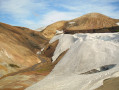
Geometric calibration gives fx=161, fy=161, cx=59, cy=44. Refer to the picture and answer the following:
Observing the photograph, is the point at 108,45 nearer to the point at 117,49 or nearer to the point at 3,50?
the point at 117,49

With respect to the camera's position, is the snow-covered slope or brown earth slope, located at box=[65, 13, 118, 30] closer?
the snow-covered slope

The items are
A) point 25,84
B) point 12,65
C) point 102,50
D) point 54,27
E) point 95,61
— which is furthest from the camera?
point 54,27

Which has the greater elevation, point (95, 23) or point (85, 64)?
point (95, 23)

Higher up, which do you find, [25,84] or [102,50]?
[102,50]

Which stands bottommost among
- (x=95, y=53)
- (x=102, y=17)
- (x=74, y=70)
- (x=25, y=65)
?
(x=25, y=65)

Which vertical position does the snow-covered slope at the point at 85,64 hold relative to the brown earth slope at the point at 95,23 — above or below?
below

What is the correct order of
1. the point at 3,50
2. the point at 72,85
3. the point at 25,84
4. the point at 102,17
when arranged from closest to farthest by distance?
the point at 72,85 → the point at 25,84 → the point at 3,50 → the point at 102,17

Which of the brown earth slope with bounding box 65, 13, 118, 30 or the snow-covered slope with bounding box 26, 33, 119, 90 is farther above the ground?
the brown earth slope with bounding box 65, 13, 118, 30

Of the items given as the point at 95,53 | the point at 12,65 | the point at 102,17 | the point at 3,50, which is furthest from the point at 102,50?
the point at 102,17

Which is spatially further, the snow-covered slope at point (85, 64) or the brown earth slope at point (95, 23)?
the brown earth slope at point (95, 23)

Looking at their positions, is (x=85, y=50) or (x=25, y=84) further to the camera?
(x=85, y=50)

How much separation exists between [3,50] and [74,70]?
13741mm

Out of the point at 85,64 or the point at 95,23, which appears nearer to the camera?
the point at 85,64

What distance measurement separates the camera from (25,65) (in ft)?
76.3
